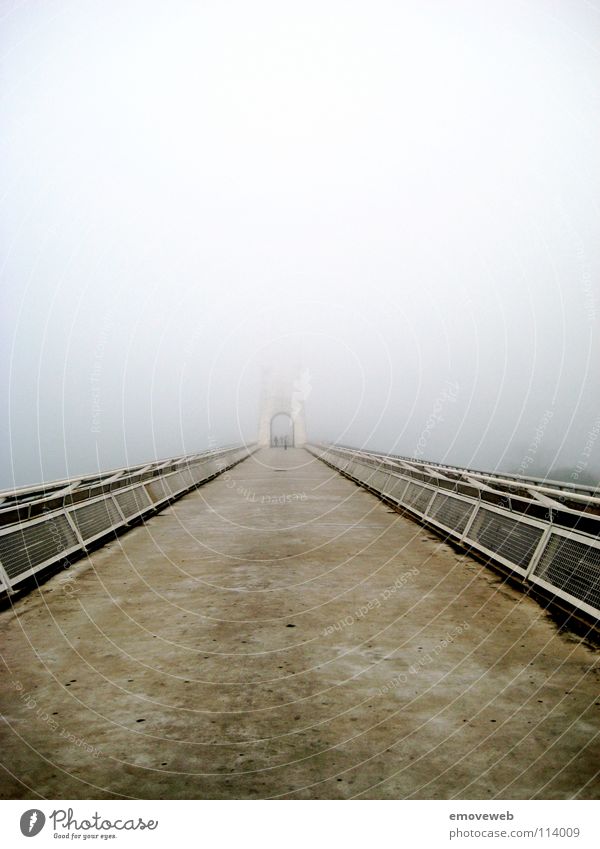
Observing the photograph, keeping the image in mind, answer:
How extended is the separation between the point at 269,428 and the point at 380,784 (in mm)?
101763

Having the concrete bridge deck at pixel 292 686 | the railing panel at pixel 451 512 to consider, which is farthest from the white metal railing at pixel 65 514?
the railing panel at pixel 451 512

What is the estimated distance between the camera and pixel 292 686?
494cm

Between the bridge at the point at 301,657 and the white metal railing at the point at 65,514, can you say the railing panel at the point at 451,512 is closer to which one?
the bridge at the point at 301,657

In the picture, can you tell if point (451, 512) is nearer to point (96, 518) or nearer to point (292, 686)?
point (96, 518)

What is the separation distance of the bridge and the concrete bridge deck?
0.02 m

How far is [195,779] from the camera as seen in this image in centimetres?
353

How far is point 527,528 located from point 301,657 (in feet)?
14.5

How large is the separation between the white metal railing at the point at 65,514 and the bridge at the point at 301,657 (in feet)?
0.18

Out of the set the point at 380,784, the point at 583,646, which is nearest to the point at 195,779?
the point at 380,784

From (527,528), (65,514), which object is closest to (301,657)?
(527,528)
